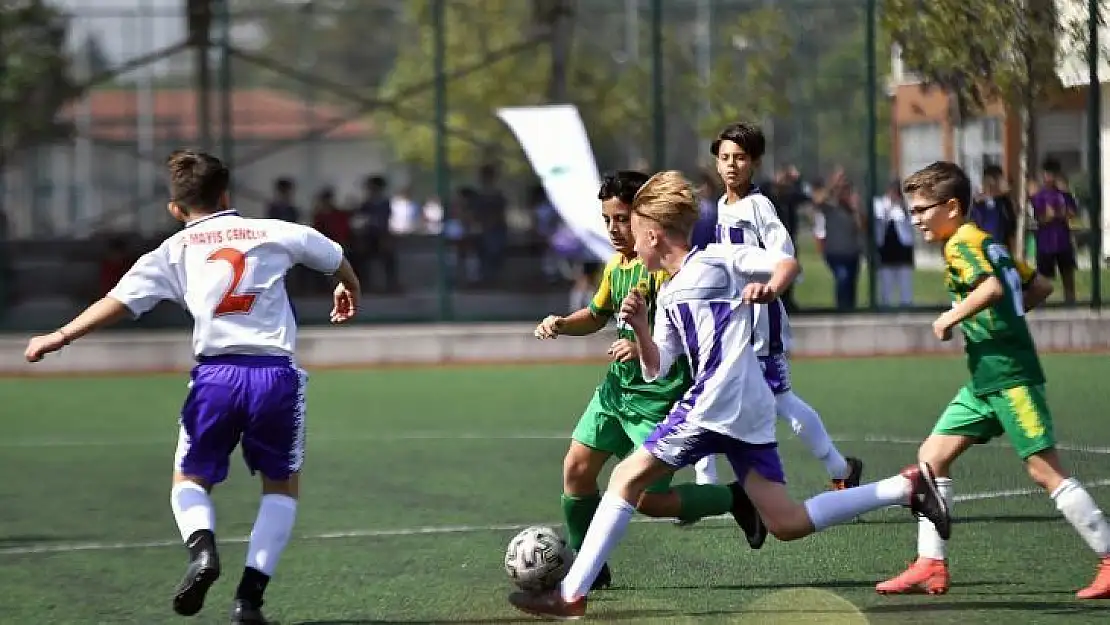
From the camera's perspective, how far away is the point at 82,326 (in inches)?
255

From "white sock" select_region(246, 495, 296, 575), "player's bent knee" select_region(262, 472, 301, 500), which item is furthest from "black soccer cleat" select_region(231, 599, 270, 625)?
"player's bent knee" select_region(262, 472, 301, 500)

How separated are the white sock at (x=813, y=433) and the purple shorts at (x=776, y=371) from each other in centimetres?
10

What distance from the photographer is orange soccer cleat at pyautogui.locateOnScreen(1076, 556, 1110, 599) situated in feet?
21.8

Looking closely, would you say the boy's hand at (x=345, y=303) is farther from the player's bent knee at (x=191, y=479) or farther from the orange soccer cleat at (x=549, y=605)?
the orange soccer cleat at (x=549, y=605)

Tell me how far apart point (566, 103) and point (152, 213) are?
1161 centimetres

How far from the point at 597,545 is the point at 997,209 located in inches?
255

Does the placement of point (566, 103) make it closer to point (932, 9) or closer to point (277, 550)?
point (932, 9)

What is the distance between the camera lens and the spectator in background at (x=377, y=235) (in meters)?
19.7

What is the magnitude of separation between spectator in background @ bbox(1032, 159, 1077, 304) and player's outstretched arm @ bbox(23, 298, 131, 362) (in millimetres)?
7432

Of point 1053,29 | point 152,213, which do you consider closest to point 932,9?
point 1053,29

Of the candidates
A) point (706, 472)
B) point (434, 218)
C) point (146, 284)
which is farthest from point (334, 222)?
point (146, 284)

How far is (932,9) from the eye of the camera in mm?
9539

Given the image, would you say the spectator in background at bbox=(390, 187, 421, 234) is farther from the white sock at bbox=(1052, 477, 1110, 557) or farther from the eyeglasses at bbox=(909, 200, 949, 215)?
the white sock at bbox=(1052, 477, 1110, 557)

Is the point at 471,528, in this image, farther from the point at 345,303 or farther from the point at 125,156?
the point at 125,156
